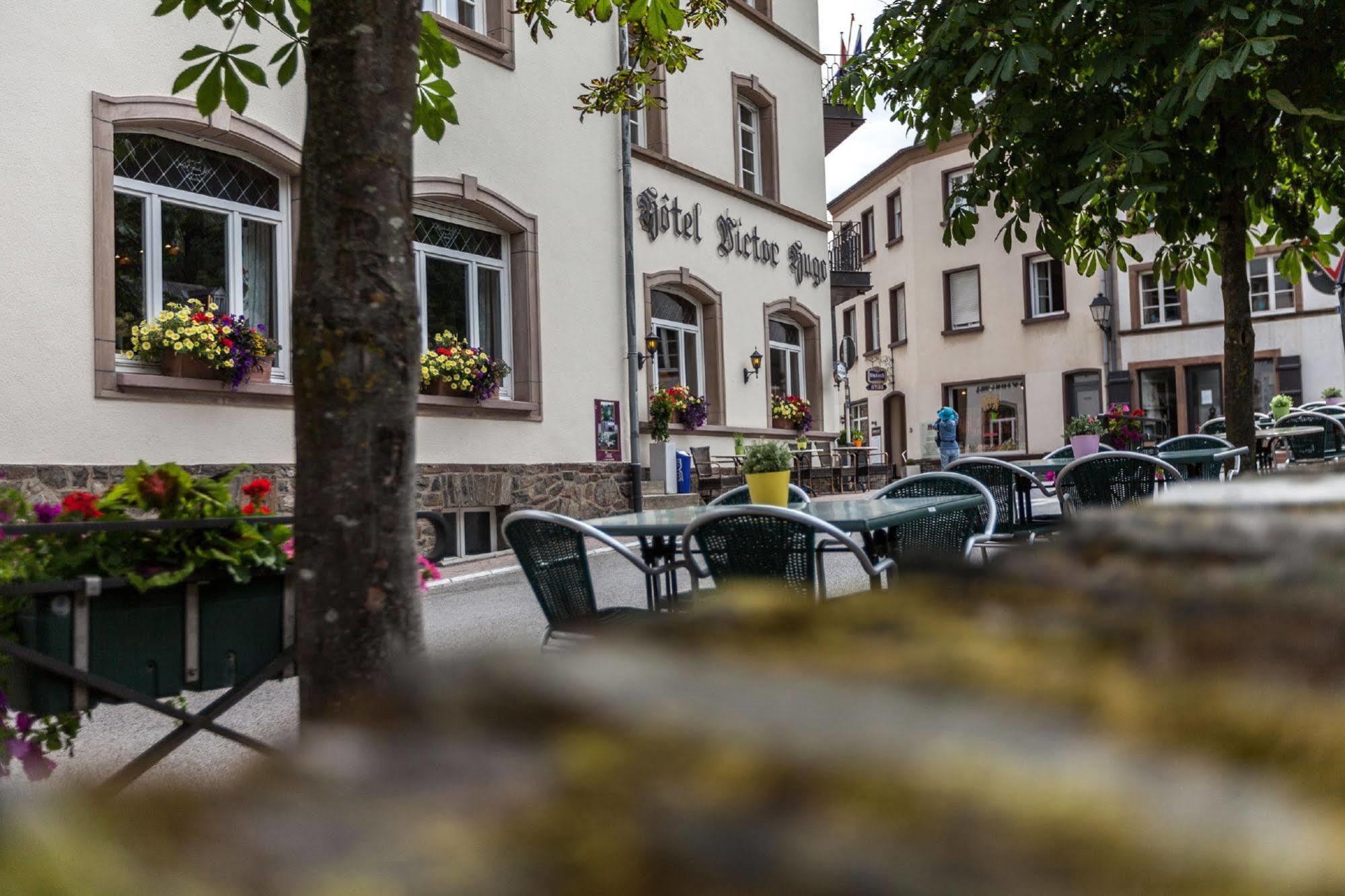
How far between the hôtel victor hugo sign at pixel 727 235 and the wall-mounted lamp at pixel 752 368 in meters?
1.50

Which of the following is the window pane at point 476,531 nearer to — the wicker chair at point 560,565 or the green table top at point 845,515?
the green table top at point 845,515

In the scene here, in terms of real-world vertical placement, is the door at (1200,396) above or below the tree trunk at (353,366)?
→ above

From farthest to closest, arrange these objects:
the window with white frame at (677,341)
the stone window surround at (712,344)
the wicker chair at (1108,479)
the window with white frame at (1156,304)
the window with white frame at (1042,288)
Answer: the window with white frame at (1042,288) → the window with white frame at (1156,304) → the stone window surround at (712,344) → the window with white frame at (677,341) → the wicker chair at (1108,479)

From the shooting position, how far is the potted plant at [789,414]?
17656mm

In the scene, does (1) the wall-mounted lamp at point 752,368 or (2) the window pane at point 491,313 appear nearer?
(2) the window pane at point 491,313

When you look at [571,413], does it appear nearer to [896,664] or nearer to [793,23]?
[793,23]

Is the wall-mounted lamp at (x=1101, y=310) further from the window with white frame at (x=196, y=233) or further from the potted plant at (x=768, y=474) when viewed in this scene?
the potted plant at (x=768, y=474)

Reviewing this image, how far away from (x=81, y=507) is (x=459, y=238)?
32.8 ft

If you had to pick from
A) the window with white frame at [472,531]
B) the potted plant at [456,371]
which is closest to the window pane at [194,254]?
the potted plant at [456,371]

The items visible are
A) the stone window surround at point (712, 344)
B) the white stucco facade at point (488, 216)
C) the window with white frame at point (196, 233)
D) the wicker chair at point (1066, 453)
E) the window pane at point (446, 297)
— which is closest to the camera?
the white stucco facade at point (488, 216)

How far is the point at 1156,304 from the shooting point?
2747 cm


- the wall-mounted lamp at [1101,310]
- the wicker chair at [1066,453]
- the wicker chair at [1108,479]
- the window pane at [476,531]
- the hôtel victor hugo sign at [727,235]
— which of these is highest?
the hôtel victor hugo sign at [727,235]

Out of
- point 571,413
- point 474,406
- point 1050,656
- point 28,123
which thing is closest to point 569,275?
point 571,413

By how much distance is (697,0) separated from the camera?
18.3 ft
